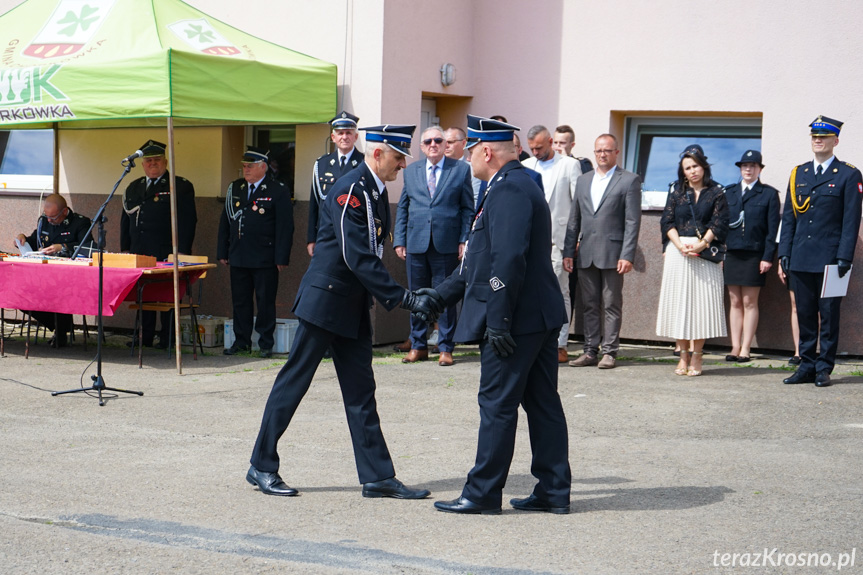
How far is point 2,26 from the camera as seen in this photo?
37.4 ft

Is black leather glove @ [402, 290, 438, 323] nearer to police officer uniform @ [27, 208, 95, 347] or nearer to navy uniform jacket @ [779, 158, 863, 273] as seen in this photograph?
navy uniform jacket @ [779, 158, 863, 273]

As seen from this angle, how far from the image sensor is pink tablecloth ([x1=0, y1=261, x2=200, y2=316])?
392 inches

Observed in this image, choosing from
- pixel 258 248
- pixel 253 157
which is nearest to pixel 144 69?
pixel 253 157

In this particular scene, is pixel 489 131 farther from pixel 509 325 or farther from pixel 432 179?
pixel 432 179

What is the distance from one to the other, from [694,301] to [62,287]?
5.88 meters

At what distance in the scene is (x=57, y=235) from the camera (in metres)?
11.9

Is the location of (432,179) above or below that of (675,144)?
below

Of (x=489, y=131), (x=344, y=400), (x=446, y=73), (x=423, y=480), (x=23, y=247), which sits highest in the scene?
(x=446, y=73)

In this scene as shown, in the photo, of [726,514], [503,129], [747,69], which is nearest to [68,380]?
[503,129]

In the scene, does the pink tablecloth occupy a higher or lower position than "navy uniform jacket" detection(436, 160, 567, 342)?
lower

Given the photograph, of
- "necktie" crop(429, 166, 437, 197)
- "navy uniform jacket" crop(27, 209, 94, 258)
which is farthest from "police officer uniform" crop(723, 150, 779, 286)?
"navy uniform jacket" crop(27, 209, 94, 258)

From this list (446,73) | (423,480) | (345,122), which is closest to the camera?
(423,480)

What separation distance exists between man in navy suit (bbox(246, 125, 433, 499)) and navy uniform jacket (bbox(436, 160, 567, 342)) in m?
0.57

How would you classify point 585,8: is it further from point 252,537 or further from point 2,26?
point 252,537
